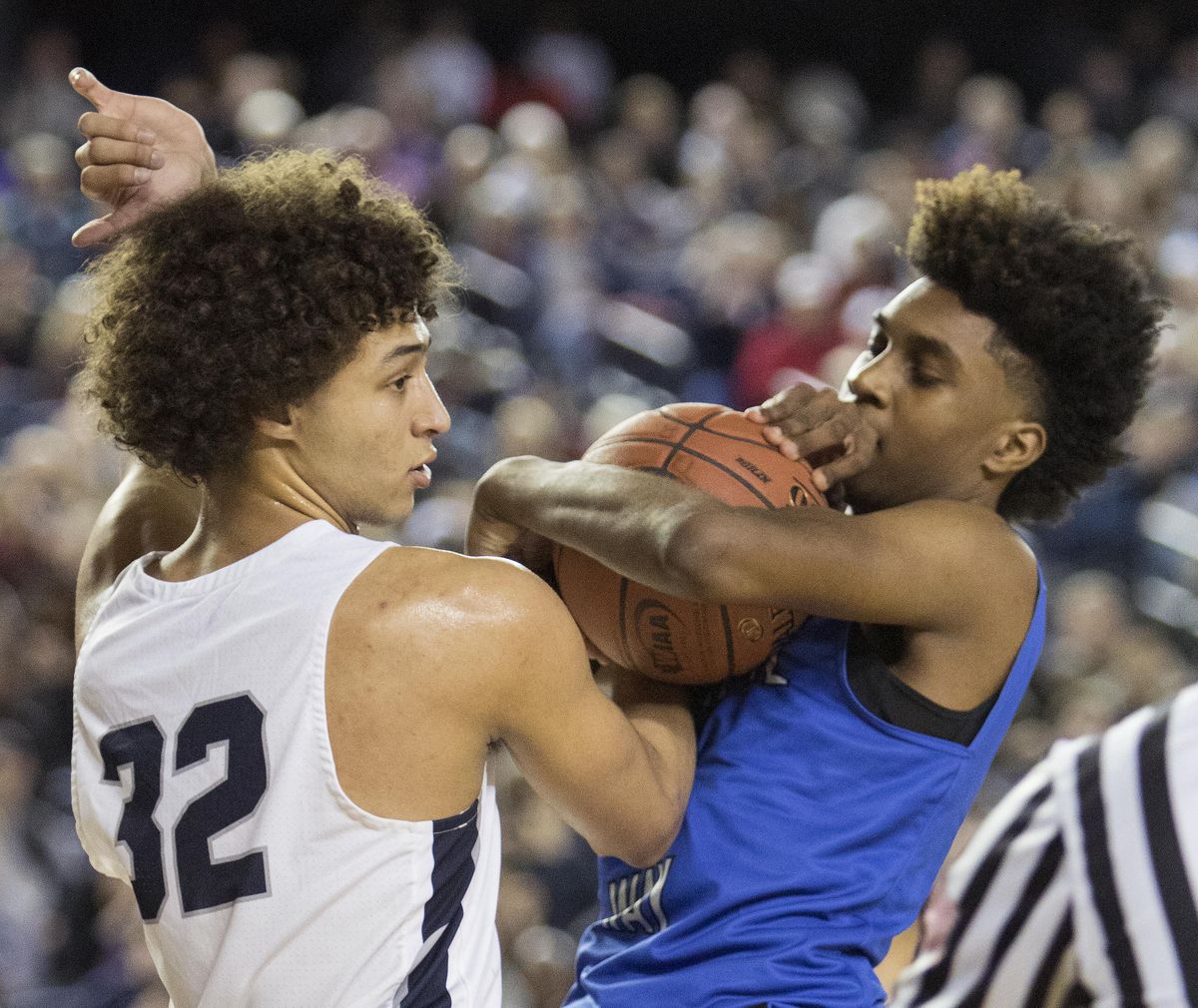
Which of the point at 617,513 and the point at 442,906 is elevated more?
the point at 617,513

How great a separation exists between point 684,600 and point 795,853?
1.47 feet

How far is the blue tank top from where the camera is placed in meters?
2.38

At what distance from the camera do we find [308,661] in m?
2.00

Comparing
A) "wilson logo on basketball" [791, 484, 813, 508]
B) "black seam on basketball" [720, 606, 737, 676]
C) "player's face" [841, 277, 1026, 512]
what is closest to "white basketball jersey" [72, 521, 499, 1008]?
"black seam on basketball" [720, 606, 737, 676]

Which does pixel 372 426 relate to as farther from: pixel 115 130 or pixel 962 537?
pixel 962 537

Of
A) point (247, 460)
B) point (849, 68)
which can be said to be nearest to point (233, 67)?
point (849, 68)

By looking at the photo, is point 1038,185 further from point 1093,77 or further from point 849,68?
point 849,68

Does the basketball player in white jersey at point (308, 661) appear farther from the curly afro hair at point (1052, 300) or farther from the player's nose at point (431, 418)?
the curly afro hair at point (1052, 300)

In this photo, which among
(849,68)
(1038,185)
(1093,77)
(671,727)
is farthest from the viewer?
(849,68)

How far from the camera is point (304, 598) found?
202 centimetres

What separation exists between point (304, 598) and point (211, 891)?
0.43m

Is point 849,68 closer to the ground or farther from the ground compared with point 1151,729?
closer to the ground

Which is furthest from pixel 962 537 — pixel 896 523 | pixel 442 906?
pixel 442 906

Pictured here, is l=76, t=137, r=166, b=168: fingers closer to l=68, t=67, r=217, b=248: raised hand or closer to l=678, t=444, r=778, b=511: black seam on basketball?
l=68, t=67, r=217, b=248: raised hand
